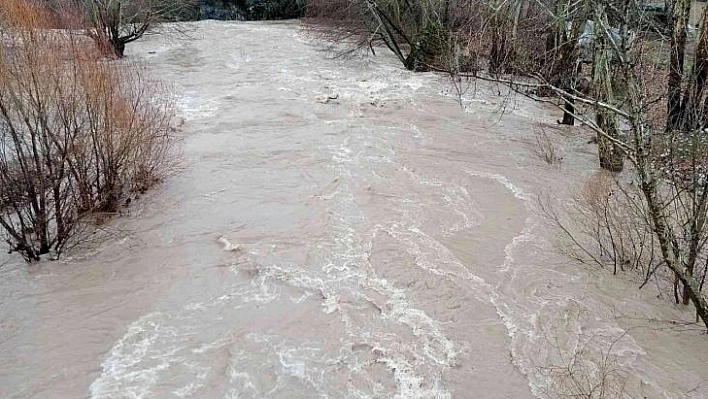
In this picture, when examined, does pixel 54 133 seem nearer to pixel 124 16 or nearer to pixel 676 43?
pixel 676 43

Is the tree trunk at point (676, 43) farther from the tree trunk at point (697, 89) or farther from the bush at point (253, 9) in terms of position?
the bush at point (253, 9)

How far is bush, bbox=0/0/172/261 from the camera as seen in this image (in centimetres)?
718

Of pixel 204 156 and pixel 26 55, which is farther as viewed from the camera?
pixel 204 156

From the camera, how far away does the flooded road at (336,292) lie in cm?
608

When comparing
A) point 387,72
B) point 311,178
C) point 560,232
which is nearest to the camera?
point 560,232

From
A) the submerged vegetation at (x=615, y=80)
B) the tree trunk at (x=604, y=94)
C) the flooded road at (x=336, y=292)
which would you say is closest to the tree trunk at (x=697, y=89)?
the submerged vegetation at (x=615, y=80)

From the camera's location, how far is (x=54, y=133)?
7859 millimetres

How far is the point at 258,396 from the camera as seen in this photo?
5.82 metres

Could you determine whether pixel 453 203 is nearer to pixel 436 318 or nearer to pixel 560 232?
pixel 560 232

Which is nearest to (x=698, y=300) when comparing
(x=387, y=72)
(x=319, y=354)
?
(x=319, y=354)

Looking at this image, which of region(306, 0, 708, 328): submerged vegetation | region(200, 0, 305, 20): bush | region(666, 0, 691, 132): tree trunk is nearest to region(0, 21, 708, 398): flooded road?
region(306, 0, 708, 328): submerged vegetation

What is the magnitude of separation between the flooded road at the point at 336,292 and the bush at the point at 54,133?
1.69 ft

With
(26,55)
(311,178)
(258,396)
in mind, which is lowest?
(258,396)

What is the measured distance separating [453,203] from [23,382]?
6358 millimetres
